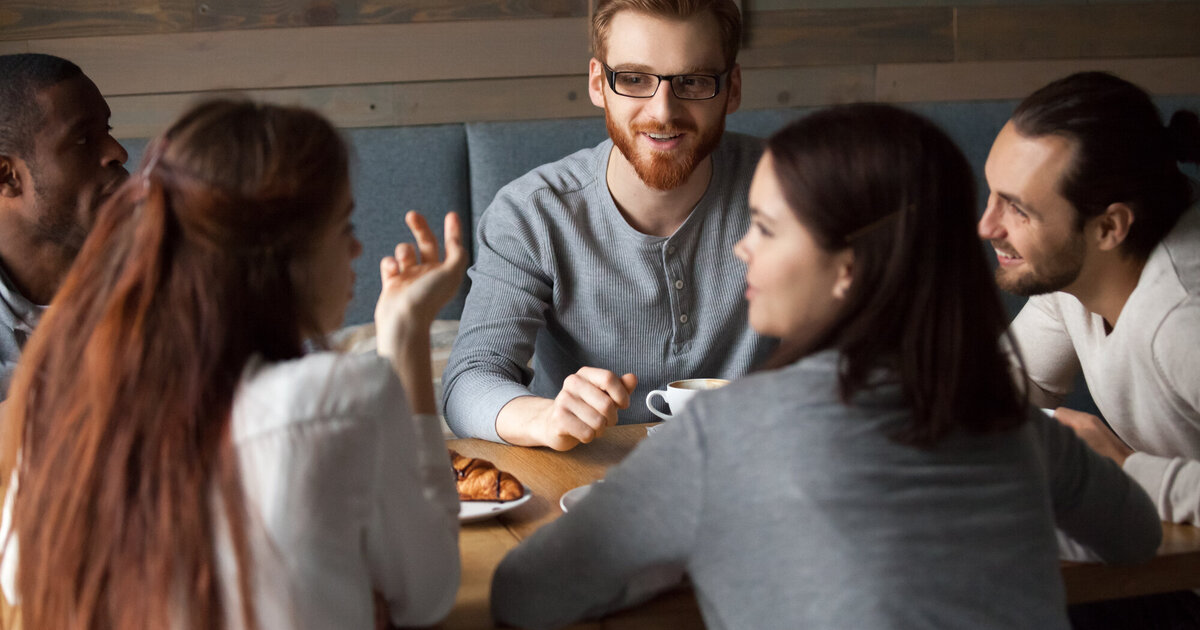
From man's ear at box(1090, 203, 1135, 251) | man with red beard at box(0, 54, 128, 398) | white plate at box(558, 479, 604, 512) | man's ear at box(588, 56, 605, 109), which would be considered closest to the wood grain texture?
man's ear at box(588, 56, 605, 109)

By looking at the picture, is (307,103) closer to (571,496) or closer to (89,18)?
(89,18)

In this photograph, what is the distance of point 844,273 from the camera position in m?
0.87

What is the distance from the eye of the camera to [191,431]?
30.0 inches

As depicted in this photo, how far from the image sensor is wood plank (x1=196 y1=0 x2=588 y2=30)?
2.48 metres

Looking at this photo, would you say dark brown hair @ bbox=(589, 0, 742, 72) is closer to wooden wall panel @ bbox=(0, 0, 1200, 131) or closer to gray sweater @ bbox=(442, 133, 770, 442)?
gray sweater @ bbox=(442, 133, 770, 442)

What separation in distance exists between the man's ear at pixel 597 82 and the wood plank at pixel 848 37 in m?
0.80

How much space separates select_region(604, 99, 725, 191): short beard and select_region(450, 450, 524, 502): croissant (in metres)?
0.79

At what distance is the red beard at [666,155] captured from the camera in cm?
180

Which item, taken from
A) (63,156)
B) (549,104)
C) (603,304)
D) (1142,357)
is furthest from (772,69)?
(63,156)

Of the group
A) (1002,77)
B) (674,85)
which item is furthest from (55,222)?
(1002,77)

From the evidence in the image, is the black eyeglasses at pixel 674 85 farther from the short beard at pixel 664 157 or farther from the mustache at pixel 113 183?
the mustache at pixel 113 183

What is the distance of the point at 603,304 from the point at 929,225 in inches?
41.0

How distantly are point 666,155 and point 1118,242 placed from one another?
0.74 metres

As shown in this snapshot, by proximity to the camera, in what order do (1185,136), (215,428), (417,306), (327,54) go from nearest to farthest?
(215,428)
(417,306)
(1185,136)
(327,54)
